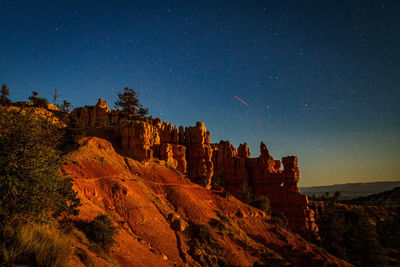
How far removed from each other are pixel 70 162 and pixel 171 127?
29382 millimetres

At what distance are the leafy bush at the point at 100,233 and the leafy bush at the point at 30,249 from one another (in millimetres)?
9268

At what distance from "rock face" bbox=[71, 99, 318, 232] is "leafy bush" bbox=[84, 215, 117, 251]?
73.1 ft

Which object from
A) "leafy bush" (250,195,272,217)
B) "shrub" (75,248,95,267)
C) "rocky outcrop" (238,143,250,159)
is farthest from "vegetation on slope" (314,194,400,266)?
"shrub" (75,248,95,267)

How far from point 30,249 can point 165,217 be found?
77.0 ft

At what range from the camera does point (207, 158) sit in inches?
2228

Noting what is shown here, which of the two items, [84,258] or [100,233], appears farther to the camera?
[100,233]

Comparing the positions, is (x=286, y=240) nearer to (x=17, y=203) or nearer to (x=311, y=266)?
(x=311, y=266)

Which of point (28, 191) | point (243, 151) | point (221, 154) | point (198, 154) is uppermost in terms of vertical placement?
point (243, 151)

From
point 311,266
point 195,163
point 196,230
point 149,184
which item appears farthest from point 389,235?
point 149,184

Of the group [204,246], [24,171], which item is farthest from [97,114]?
[24,171]

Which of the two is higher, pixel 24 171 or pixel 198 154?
pixel 198 154

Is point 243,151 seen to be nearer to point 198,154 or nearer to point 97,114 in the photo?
point 198,154

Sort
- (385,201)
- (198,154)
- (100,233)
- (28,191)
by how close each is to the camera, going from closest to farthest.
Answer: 1. (28,191)
2. (100,233)
3. (198,154)
4. (385,201)

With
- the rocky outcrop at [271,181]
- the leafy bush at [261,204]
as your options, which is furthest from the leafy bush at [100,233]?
the rocky outcrop at [271,181]
